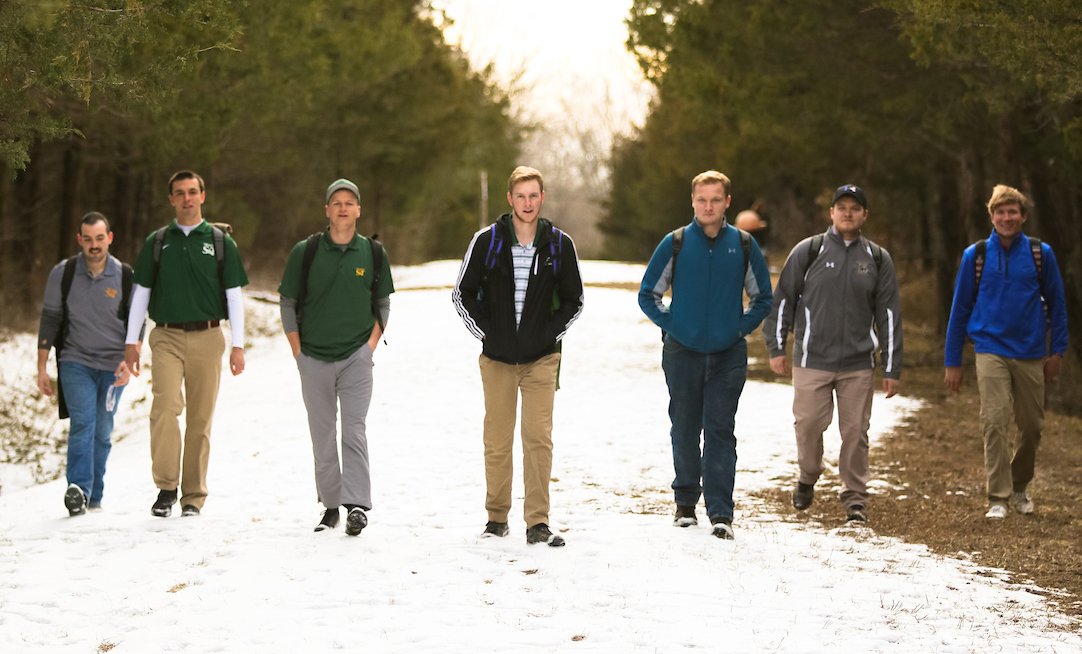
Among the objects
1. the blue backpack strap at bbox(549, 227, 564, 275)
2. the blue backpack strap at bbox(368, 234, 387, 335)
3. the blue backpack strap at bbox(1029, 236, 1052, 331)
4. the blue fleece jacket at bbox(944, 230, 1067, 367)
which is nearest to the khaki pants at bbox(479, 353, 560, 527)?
the blue backpack strap at bbox(549, 227, 564, 275)

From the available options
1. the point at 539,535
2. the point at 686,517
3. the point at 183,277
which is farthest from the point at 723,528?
the point at 183,277

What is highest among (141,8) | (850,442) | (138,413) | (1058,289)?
(141,8)

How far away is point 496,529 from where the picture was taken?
6.78 meters

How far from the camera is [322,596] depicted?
561 centimetres

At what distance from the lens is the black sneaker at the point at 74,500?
7.50 meters

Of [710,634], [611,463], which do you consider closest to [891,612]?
[710,634]

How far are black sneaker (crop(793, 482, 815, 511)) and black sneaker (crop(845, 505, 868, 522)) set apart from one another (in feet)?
1.06

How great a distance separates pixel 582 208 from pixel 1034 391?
9179cm

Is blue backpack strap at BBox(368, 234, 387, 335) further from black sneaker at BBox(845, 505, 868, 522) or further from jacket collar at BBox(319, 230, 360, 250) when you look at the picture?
black sneaker at BBox(845, 505, 868, 522)

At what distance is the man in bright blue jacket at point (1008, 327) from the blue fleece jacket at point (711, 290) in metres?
1.74

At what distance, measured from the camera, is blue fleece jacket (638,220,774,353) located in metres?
6.78

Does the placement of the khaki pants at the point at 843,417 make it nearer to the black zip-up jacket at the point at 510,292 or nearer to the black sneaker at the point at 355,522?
the black zip-up jacket at the point at 510,292

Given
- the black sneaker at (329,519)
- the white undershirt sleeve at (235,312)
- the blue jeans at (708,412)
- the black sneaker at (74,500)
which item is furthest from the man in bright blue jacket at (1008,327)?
the black sneaker at (74,500)

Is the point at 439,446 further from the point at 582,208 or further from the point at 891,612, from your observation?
the point at 582,208
